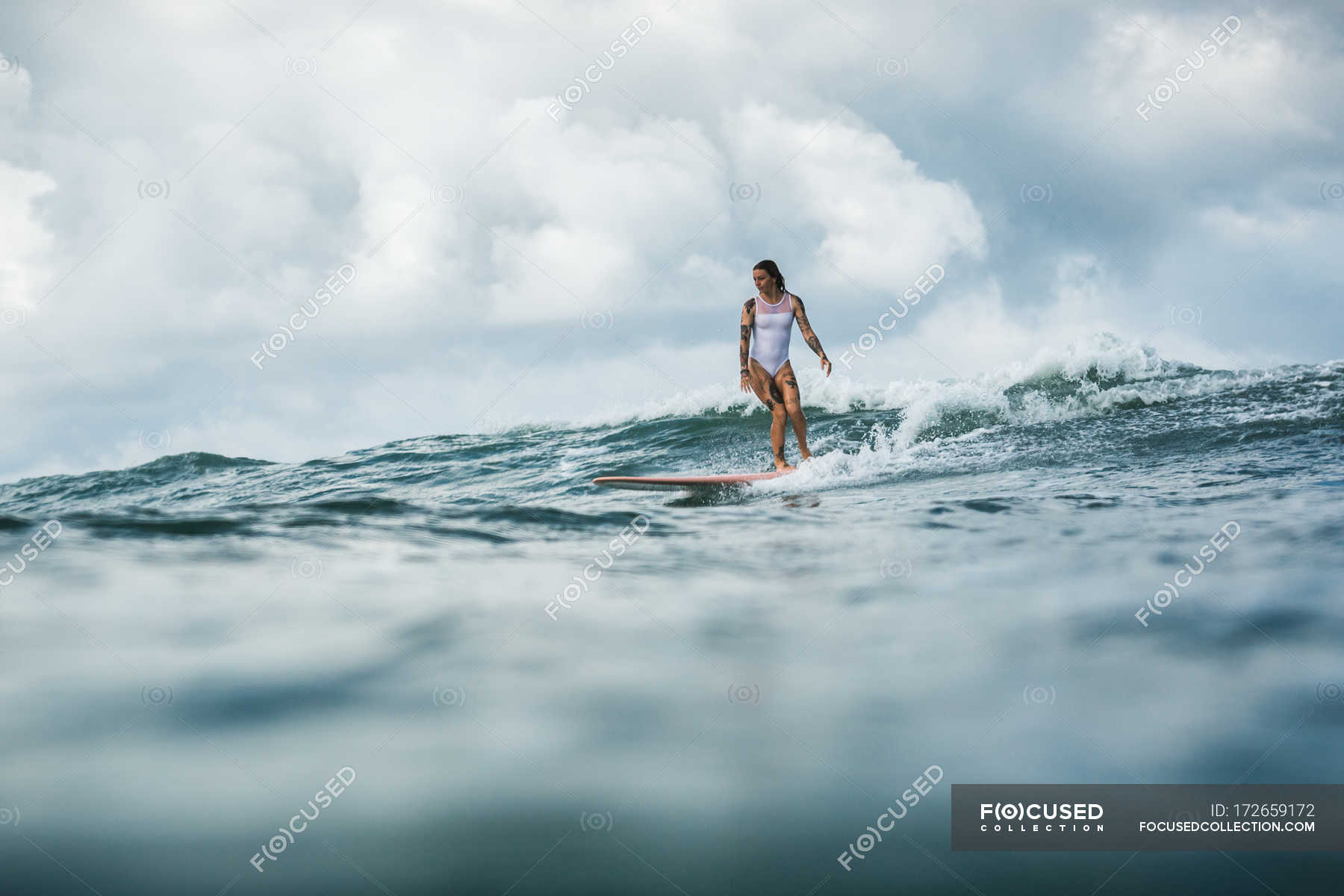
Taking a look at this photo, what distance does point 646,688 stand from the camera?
120 inches

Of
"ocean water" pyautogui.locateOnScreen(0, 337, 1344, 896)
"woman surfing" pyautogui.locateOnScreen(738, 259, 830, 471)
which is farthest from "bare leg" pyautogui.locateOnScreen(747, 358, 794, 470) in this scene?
"ocean water" pyautogui.locateOnScreen(0, 337, 1344, 896)

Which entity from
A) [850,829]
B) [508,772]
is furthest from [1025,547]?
[508,772]

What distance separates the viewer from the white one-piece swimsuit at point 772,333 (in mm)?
9203

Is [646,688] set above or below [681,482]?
below

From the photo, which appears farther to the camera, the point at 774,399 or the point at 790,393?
the point at 774,399

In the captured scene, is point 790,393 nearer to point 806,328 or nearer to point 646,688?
Result: point 806,328

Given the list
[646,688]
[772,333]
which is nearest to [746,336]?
[772,333]

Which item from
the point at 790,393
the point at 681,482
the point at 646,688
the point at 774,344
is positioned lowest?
the point at 646,688

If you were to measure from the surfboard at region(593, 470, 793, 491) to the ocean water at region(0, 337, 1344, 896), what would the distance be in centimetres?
207

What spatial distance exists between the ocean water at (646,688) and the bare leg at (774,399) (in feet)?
8.62

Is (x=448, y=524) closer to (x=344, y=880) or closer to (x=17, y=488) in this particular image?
(x=344, y=880)

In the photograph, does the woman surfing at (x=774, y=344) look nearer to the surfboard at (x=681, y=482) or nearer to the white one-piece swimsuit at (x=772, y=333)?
the white one-piece swimsuit at (x=772, y=333)

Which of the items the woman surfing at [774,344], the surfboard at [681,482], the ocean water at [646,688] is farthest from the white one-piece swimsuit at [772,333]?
the ocean water at [646,688]

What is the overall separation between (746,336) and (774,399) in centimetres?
85
